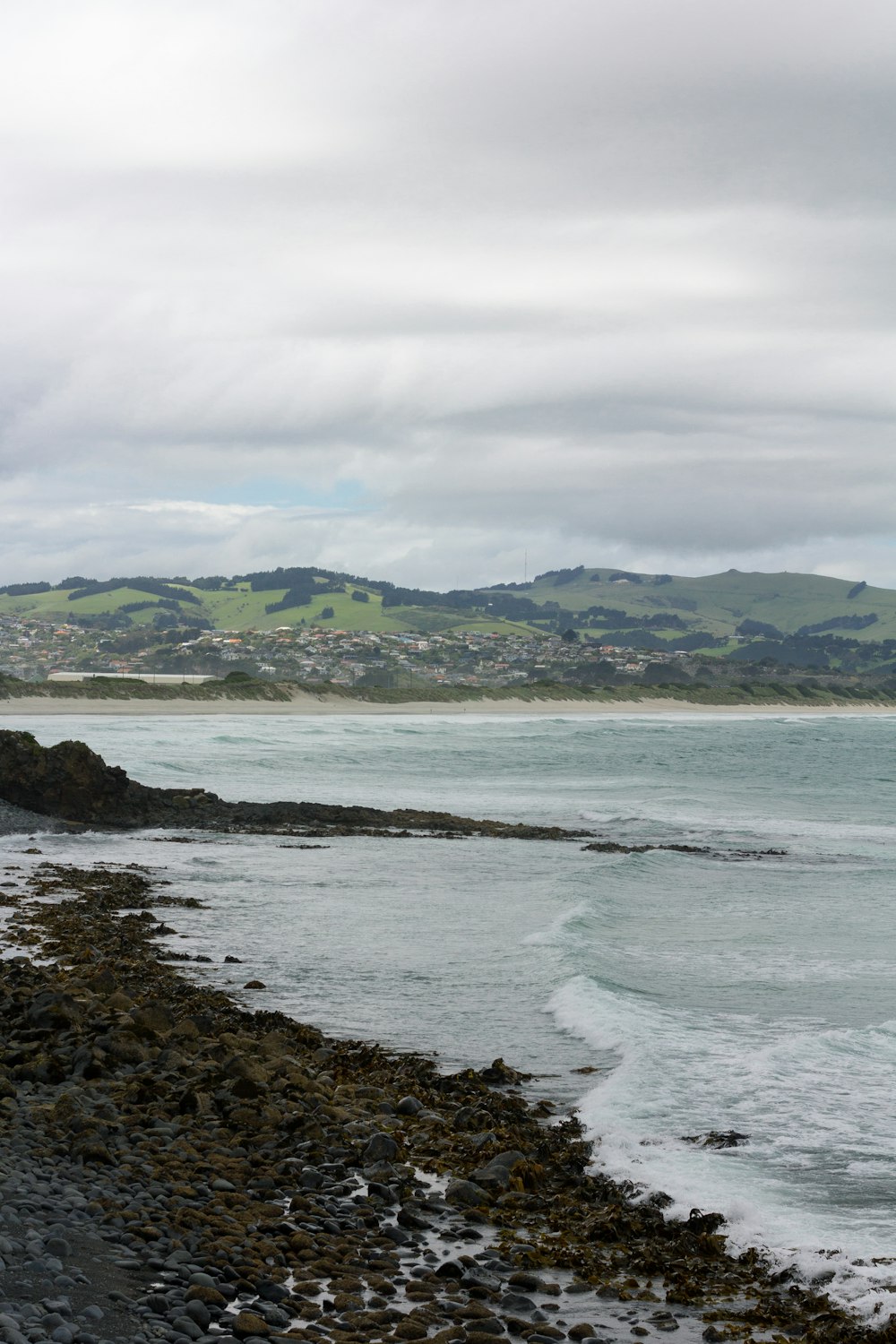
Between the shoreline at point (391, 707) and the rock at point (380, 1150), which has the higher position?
the shoreline at point (391, 707)

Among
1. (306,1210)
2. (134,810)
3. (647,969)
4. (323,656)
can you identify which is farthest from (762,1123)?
(323,656)

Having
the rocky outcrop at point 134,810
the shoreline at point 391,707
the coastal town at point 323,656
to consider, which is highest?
the coastal town at point 323,656

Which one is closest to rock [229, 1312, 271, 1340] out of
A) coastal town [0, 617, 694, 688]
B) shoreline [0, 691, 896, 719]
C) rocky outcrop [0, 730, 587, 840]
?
rocky outcrop [0, 730, 587, 840]

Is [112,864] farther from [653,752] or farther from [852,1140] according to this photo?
[653,752]

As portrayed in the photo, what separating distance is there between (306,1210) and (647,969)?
323 inches

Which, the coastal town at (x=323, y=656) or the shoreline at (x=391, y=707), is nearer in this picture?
the shoreline at (x=391, y=707)

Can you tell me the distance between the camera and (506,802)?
37969mm

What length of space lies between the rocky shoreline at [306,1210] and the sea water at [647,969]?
56 centimetres

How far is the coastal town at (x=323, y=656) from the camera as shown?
13288 centimetres

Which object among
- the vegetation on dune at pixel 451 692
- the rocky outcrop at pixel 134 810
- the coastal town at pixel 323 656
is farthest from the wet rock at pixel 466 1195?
the coastal town at pixel 323 656

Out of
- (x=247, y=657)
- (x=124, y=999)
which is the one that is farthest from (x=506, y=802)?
(x=247, y=657)

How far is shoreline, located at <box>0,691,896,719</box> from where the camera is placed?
273 feet

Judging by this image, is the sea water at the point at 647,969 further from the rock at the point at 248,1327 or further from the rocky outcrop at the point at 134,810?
the rock at the point at 248,1327

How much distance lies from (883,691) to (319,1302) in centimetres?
17045
